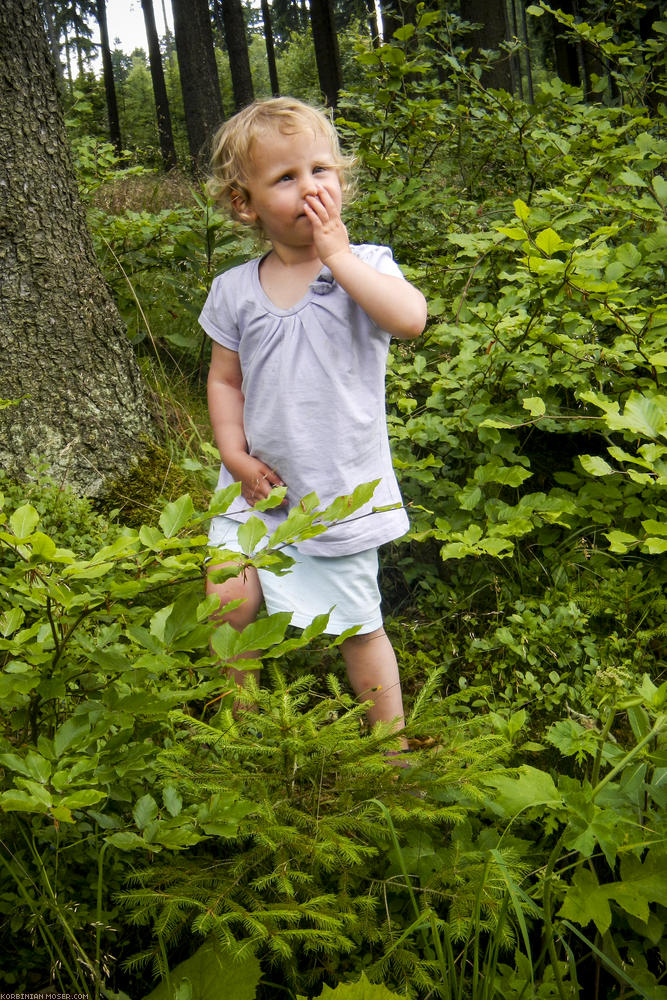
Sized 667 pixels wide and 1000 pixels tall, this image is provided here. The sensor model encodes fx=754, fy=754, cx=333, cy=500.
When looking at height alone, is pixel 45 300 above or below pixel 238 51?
below

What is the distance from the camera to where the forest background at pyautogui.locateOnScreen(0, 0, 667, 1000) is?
123 cm

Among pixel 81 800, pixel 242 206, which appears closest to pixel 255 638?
pixel 81 800

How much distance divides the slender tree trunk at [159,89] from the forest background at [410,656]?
14445mm

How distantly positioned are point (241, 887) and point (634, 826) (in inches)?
28.0

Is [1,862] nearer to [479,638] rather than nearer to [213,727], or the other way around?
[213,727]

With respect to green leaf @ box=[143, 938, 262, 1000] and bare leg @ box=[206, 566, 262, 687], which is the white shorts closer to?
bare leg @ box=[206, 566, 262, 687]

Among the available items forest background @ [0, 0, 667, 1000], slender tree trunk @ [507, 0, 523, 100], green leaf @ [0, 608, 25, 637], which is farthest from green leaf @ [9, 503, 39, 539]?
slender tree trunk @ [507, 0, 523, 100]

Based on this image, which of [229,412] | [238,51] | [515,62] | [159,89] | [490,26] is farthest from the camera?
[515,62]

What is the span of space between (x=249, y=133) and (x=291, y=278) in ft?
1.20

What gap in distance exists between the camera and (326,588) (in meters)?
1.99

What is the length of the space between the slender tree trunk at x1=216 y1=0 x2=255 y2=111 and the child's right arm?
13.4 meters

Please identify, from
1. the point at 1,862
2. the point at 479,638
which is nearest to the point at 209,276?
the point at 479,638

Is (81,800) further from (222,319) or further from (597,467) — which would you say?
(222,319)

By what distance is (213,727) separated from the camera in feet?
4.95
